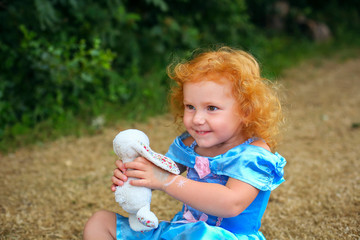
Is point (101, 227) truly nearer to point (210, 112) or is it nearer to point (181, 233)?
point (181, 233)

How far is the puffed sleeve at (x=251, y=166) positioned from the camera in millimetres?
1485

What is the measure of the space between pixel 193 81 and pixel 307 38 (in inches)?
295

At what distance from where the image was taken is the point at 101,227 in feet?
5.48

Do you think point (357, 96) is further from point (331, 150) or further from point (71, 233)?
point (71, 233)

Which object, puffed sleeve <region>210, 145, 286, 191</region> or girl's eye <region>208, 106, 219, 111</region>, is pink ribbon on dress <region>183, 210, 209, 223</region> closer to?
puffed sleeve <region>210, 145, 286, 191</region>

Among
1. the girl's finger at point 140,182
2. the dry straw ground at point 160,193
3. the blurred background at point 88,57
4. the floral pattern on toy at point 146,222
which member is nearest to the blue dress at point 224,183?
the floral pattern on toy at point 146,222

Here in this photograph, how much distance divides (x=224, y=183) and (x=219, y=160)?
100mm

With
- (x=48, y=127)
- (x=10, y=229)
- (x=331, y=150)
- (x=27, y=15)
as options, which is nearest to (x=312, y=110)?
(x=331, y=150)

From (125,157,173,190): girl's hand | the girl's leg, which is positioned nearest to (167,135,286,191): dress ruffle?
(125,157,173,190): girl's hand

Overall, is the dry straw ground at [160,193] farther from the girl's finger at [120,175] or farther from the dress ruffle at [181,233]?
the girl's finger at [120,175]

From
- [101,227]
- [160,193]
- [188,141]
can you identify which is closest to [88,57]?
[160,193]

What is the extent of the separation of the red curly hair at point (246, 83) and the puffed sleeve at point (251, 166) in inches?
4.8

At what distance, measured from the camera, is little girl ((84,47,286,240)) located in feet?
4.79

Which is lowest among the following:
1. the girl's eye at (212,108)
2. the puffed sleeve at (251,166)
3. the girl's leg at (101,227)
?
the girl's leg at (101,227)
